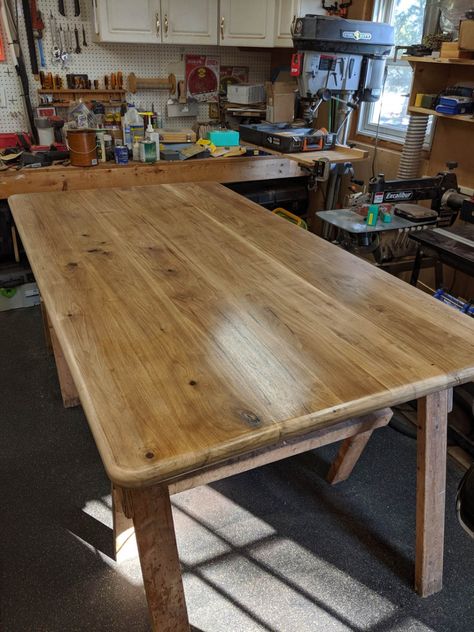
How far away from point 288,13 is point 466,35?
146 cm

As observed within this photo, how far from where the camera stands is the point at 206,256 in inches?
58.6

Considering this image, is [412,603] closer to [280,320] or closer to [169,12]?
[280,320]

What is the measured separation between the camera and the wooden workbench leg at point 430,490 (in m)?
1.26

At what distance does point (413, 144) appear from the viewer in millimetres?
2535

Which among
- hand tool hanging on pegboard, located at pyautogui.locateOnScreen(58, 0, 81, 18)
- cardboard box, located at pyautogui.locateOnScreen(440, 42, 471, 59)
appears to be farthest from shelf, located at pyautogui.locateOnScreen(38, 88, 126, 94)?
cardboard box, located at pyautogui.locateOnScreen(440, 42, 471, 59)

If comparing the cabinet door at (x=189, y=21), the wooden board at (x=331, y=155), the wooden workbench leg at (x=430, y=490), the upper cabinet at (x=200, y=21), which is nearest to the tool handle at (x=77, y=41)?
the upper cabinet at (x=200, y=21)

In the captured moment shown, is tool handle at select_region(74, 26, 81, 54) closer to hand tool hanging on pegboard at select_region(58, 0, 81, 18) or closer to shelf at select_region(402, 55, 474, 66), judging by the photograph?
hand tool hanging on pegboard at select_region(58, 0, 81, 18)

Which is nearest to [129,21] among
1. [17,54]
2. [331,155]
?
[17,54]

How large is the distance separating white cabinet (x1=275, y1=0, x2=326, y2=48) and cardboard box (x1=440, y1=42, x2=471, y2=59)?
1225 millimetres

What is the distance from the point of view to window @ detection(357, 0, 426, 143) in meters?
2.91

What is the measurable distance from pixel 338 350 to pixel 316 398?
7.1 inches

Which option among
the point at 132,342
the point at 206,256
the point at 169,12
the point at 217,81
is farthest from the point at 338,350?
the point at 217,81

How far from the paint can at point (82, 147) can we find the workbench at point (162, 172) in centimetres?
4

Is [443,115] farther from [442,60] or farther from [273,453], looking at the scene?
[273,453]
